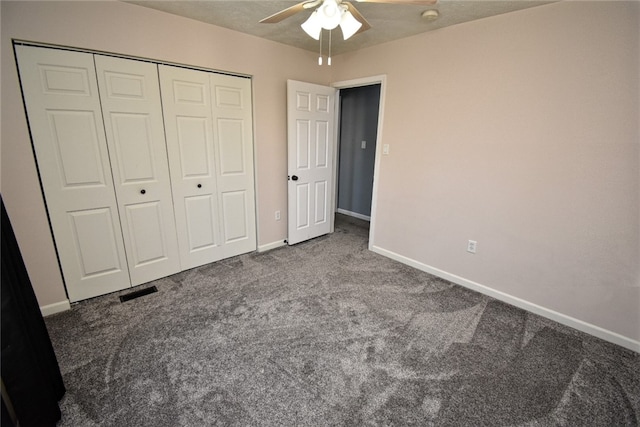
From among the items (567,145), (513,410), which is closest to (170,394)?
(513,410)

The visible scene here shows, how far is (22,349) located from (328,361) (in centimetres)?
151

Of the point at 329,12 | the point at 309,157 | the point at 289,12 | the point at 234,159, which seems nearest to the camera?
the point at 329,12

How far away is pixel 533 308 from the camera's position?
2.35 meters

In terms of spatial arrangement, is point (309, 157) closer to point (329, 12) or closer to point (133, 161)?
point (133, 161)

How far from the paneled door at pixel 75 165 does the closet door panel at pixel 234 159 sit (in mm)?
969

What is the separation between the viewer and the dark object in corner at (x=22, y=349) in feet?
3.69

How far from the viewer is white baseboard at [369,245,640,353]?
6.55 feet

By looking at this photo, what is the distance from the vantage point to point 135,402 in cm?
149

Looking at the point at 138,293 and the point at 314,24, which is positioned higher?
the point at 314,24

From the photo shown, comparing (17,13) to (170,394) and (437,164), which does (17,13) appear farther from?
(437,164)

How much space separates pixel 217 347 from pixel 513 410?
1794mm

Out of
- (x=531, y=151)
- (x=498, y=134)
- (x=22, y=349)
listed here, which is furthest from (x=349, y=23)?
(x=22, y=349)

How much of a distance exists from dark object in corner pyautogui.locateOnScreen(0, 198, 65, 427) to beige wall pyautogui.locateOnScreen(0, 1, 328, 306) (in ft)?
3.43

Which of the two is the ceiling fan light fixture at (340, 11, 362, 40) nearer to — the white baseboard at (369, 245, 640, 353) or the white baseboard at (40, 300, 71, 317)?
the white baseboard at (369, 245, 640, 353)
